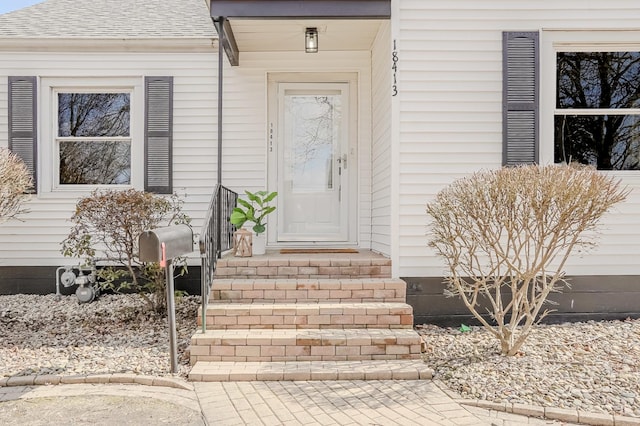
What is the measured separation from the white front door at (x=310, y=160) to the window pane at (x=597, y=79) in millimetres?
2416

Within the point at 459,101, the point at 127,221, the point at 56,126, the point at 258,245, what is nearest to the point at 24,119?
the point at 56,126

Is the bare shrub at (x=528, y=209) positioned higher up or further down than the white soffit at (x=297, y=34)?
further down

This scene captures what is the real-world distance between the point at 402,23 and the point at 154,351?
3743 mm

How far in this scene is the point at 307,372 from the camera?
3.36m

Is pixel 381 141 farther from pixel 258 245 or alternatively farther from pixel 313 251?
pixel 258 245

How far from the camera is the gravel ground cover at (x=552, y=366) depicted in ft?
9.78

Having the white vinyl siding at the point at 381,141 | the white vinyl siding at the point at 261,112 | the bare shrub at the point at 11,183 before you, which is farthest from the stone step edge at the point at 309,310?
the bare shrub at the point at 11,183

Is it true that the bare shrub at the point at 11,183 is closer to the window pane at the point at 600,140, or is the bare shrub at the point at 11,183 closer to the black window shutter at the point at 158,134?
the black window shutter at the point at 158,134

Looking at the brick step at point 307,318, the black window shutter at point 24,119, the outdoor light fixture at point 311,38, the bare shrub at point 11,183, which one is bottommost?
the brick step at point 307,318

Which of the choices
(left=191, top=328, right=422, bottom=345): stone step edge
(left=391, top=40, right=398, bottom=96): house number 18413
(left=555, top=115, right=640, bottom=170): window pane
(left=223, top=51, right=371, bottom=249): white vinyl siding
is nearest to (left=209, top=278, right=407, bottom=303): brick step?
(left=191, top=328, right=422, bottom=345): stone step edge

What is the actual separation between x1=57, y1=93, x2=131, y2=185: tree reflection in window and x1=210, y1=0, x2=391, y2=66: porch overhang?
86.7 inches

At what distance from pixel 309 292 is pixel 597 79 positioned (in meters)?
3.63

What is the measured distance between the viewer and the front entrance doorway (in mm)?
5922

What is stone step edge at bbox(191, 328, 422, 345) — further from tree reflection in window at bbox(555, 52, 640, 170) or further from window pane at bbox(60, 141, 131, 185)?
window pane at bbox(60, 141, 131, 185)
